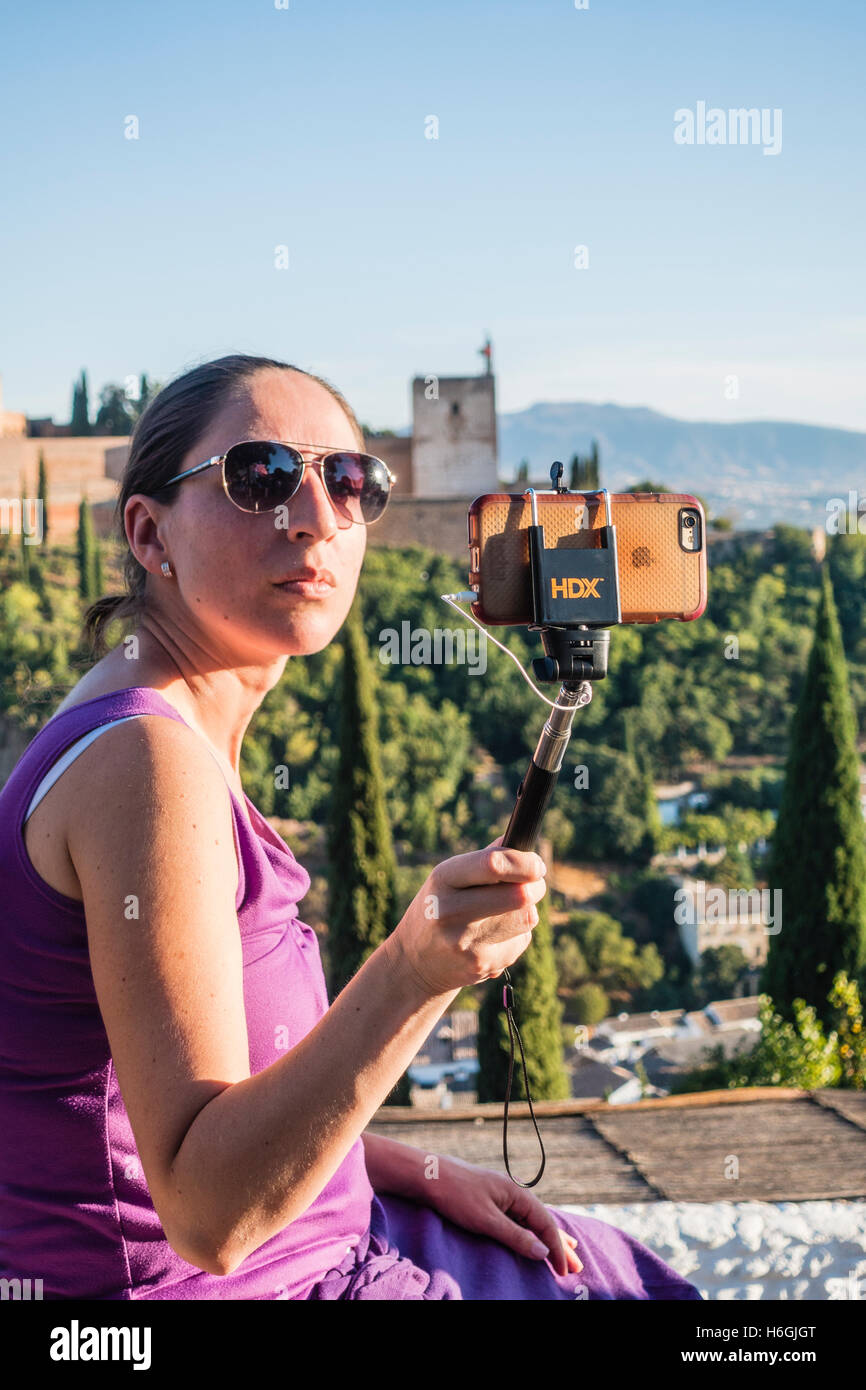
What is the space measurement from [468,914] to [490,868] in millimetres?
30

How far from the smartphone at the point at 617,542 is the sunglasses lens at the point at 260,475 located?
0.59ft

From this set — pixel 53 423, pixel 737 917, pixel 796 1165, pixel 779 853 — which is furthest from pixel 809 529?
pixel 796 1165

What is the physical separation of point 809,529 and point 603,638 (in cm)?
2683

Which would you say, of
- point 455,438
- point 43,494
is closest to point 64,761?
point 43,494

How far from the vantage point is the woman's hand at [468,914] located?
2.00 feet

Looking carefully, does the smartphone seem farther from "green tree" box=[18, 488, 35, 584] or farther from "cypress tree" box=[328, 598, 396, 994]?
"green tree" box=[18, 488, 35, 584]

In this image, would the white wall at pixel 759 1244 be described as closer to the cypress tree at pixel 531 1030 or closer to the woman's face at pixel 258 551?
the woman's face at pixel 258 551

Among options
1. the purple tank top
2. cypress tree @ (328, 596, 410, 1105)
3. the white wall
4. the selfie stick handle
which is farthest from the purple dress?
cypress tree @ (328, 596, 410, 1105)

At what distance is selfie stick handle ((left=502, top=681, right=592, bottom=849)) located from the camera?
23.2 inches

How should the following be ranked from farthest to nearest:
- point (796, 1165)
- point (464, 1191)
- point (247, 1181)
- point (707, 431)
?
point (707, 431) → point (796, 1165) → point (464, 1191) → point (247, 1181)

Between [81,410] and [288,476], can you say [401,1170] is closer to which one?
[288,476]

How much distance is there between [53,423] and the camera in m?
27.6

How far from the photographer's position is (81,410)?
27.5m
